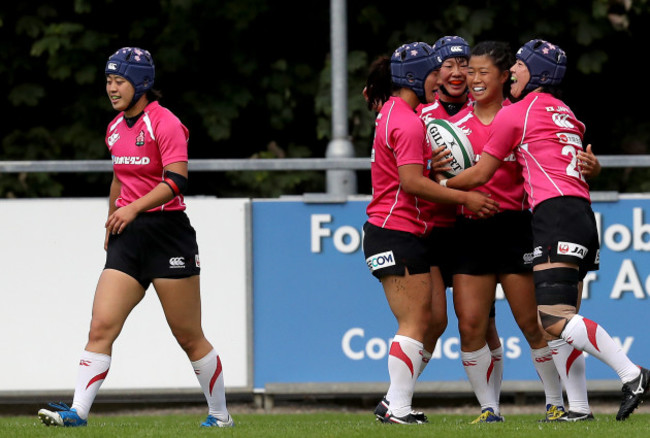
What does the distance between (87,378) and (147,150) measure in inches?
50.8

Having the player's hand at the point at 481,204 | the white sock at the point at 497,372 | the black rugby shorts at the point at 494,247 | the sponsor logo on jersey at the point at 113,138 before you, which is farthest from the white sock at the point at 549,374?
the sponsor logo on jersey at the point at 113,138

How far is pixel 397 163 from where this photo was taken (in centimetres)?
756

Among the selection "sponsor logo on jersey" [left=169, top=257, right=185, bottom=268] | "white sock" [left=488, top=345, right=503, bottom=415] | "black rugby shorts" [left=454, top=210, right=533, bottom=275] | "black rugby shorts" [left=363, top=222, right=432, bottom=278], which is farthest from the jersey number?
"sponsor logo on jersey" [left=169, top=257, right=185, bottom=268]

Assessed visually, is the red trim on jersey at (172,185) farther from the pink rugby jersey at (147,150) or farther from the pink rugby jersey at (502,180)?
the pink rugby jersey at (502,180)

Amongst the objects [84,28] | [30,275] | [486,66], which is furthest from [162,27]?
[486,66]

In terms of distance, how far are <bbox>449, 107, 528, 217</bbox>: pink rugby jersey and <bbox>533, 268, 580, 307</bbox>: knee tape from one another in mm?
662

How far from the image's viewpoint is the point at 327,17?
14891 millimetres

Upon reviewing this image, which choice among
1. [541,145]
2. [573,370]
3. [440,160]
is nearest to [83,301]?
[440,160]

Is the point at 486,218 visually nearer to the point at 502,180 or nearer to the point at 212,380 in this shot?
the point at 502,180

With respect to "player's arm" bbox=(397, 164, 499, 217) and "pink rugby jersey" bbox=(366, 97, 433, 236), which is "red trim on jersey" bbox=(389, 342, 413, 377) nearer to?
"pink rugby jersey" bbox=(366, 97, 433, 236)

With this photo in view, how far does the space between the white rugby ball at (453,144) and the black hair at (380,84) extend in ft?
1.01

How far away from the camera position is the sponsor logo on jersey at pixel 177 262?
790 cm

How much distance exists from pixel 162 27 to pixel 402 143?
25.2 feet

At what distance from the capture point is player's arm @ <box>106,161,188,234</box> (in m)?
7.63
